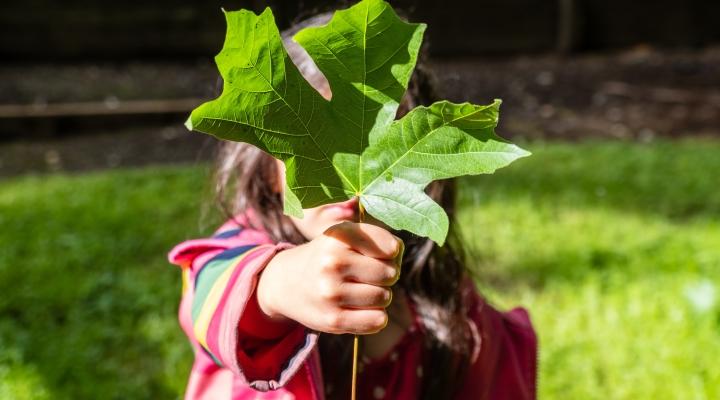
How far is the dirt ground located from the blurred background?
0.8 inches

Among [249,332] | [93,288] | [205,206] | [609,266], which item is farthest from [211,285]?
[609,266]

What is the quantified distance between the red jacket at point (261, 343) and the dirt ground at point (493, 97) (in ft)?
6.74

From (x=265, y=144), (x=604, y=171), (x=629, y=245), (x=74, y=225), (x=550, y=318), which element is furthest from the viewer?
(x=604, y=171)

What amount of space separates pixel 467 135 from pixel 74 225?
2491 mm

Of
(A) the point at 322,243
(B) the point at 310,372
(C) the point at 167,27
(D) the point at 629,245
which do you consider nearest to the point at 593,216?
(D) the point at 629,245

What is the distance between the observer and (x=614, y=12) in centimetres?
755

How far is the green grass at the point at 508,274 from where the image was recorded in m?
2.00

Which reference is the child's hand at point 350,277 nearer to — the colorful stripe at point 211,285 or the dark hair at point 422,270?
the colorful stripe at point 211,285

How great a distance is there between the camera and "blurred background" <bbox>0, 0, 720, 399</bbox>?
2053mm

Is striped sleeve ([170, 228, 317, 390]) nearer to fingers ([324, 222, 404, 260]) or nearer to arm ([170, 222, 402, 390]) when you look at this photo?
arm ([170, 222, 402, 390])

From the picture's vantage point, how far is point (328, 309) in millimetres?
710

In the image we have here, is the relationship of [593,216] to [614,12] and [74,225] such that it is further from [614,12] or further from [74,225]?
[614,12]

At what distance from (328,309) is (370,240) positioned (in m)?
0.08

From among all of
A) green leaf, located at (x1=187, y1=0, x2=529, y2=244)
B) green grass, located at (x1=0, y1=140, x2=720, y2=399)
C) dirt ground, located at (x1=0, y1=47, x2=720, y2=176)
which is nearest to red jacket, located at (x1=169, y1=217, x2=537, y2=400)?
green leaf, located at (x1=187, y1=0, x2=529, y2=244)
